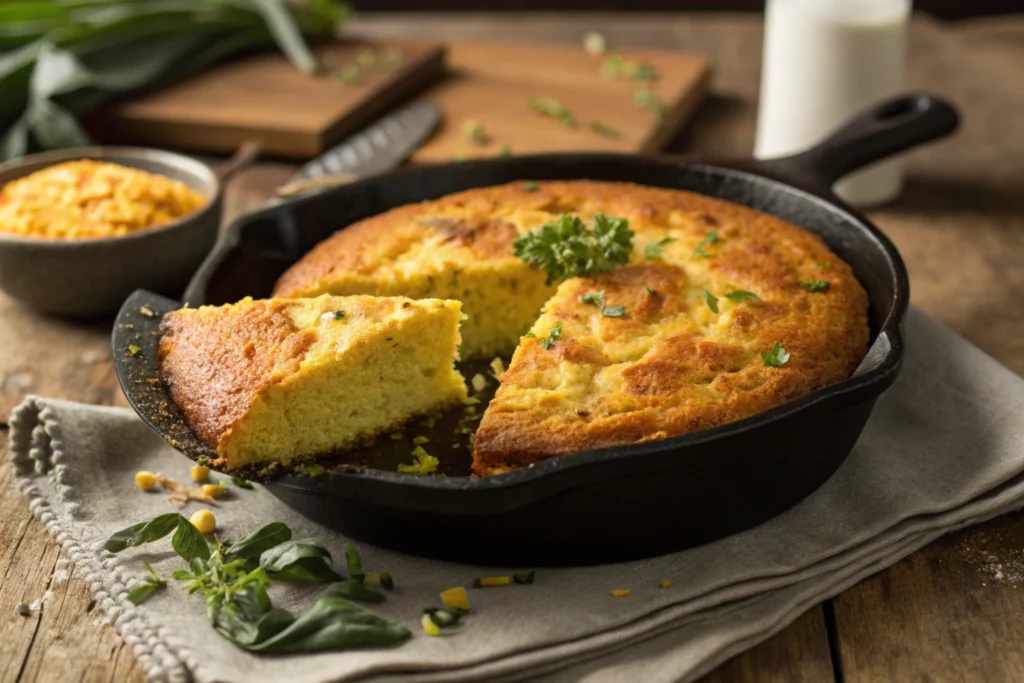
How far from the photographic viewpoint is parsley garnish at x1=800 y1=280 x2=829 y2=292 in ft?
11.4

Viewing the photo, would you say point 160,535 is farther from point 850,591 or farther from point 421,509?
point 850,591

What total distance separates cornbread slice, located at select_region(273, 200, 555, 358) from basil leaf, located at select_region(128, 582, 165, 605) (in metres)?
1.18

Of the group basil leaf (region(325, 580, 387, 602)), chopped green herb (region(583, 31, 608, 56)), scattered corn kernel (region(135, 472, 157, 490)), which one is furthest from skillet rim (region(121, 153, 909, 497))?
chopped green herb (region(583, 31, 608, 56))

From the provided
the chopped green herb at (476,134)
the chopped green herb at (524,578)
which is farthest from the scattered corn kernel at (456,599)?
the chopped green herb at (476,134)

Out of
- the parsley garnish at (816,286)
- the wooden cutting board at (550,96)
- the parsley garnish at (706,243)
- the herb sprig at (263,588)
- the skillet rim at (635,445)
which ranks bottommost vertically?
the wooden cutting board at (550,96)

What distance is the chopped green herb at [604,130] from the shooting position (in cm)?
558

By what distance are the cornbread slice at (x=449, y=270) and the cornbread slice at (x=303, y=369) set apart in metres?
0.39

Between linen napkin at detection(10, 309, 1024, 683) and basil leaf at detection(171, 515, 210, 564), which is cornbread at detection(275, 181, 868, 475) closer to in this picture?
linen napkin at detection(10, 309, 1024, 683)

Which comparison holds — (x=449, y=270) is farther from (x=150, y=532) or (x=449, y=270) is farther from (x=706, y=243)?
(x=150, y=532)

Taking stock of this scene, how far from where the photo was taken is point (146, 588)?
2.77m

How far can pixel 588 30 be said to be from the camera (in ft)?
25.5

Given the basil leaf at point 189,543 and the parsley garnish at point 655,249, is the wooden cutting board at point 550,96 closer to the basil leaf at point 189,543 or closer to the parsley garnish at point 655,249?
the parsley garnish at point 655,249

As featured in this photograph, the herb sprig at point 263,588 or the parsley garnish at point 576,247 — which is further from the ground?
the parsley garnish at point 576,247

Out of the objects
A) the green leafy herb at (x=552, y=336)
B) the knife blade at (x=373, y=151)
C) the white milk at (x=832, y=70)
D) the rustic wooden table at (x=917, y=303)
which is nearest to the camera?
the rustic wooden table at (x=917, y=303)
